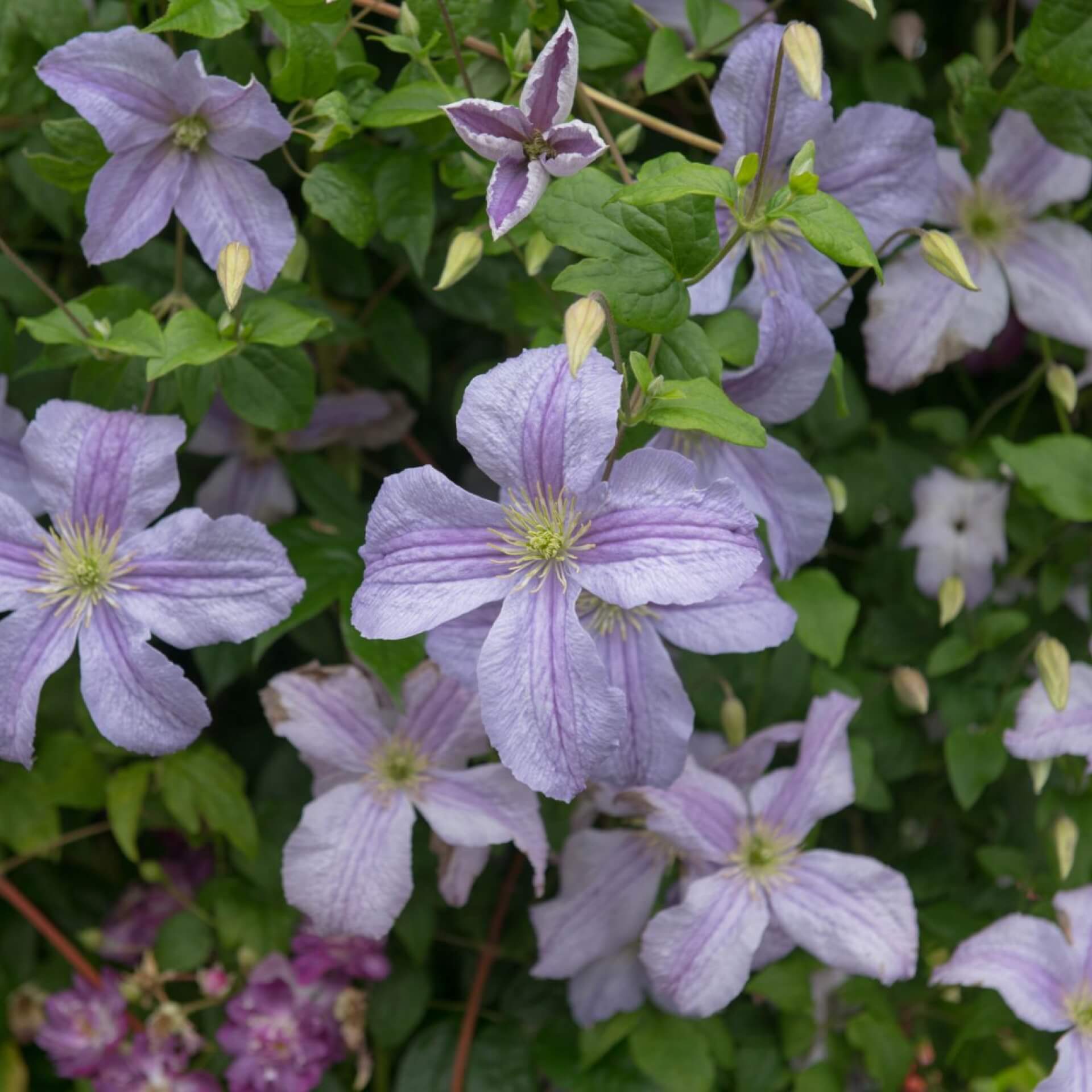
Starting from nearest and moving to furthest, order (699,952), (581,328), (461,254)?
(581,328) → (461,254) → (699,952)

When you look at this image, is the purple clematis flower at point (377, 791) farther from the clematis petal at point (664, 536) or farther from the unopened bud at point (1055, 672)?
the unopened bud at point (1055, 672)

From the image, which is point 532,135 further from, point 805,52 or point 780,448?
point 780,448

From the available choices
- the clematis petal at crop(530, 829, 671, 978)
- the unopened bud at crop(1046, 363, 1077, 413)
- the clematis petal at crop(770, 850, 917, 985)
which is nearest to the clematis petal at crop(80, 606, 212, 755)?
the clematis petal at crop(530, 829, 671, 978)

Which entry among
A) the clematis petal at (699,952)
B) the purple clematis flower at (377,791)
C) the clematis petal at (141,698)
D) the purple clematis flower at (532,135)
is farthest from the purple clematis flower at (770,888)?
the purple clematis flower at (532,135)

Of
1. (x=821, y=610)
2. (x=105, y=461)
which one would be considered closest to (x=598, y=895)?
(x=821, y=610)

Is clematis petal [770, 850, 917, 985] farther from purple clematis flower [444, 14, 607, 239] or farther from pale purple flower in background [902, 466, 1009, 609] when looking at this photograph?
purple clematis flower [444, 14, 607, 239]

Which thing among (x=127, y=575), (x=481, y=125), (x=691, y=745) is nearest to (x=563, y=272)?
(x=481, y=125)

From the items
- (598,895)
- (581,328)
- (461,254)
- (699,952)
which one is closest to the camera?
(581,328)
